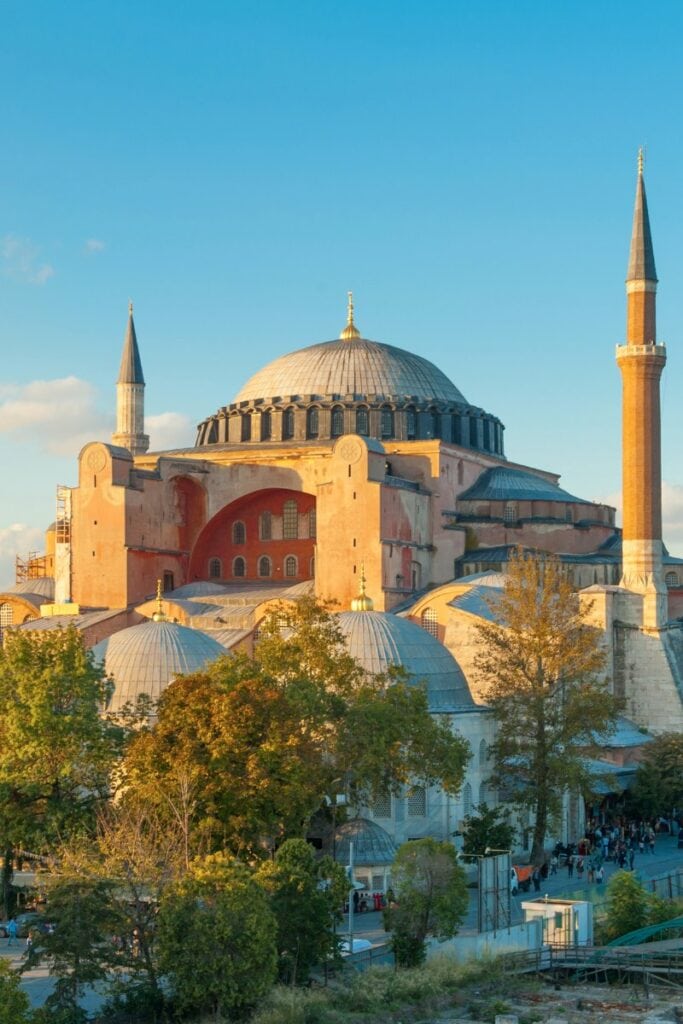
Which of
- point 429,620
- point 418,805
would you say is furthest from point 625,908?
point 429,620

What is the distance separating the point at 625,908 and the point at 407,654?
29.4ft

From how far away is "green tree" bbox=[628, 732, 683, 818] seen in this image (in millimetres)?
38906

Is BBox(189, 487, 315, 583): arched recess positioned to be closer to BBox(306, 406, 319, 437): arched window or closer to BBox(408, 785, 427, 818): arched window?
BBox(306, 406, 319, 437): arched window

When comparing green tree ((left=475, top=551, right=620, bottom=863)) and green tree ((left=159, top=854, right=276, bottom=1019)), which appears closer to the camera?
green tree ((left=159, top=854, right=276, bottom=1019))

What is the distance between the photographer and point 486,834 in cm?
3269

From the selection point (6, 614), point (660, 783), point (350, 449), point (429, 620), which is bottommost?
point (660, 783)

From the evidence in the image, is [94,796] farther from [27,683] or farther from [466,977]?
[466,977]

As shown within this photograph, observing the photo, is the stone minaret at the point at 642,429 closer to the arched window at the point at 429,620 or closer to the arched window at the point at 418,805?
the arched window at the point at 429,620

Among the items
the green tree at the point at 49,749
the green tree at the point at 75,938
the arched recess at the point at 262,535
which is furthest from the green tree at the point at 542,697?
the arched recess at the point at 262,535

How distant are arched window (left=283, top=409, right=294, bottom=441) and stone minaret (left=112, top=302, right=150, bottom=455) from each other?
639cm

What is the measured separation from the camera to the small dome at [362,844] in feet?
103

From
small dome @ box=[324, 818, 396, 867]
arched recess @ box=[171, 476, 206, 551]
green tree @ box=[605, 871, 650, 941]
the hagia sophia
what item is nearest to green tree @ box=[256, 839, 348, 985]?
green tree @ box=[605, 871, 650, 941]

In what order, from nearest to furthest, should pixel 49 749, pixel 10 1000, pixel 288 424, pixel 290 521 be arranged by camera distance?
pixel 10 1000
pixel 49 749
pixel 290 521
pixel 288 424

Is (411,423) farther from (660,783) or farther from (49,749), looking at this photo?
(49,749)
